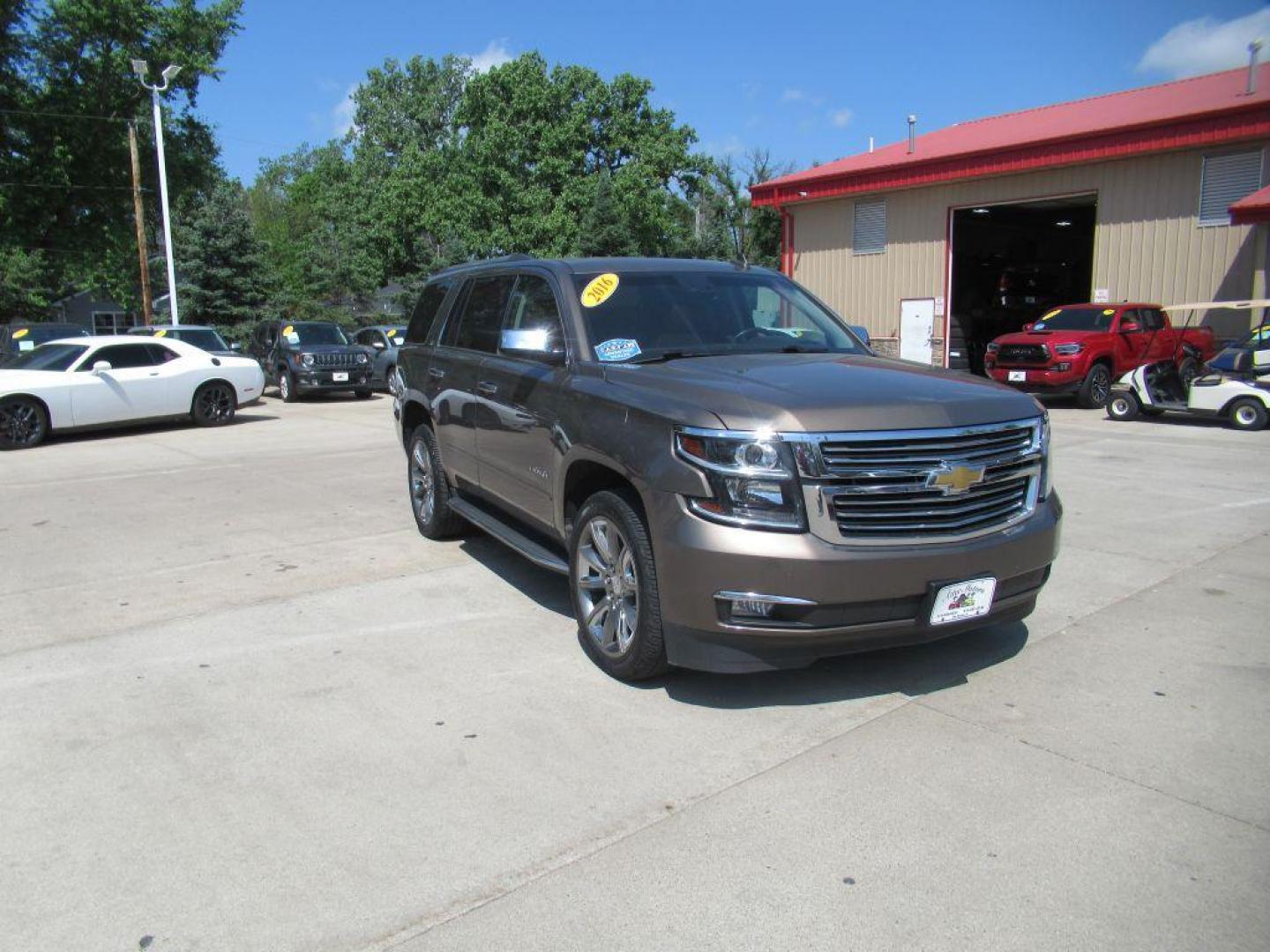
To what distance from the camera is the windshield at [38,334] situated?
17938mm

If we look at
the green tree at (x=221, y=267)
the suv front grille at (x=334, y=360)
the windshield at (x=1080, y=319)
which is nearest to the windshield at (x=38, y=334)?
the suv front grille at (x=334, y=360)

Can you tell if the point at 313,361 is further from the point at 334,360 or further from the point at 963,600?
the point at 963,600

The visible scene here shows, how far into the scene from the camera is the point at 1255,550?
6742mm

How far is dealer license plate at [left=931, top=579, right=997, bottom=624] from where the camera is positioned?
3.86 meters

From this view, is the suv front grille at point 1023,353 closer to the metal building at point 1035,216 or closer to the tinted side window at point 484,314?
the metal building at point 1035,216

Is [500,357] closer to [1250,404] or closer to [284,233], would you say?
[1250,404]

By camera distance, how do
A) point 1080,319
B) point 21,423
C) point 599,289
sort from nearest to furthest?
point 599,289 → point 21,423 → point 1080,319

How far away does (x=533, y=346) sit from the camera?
17.5 ft

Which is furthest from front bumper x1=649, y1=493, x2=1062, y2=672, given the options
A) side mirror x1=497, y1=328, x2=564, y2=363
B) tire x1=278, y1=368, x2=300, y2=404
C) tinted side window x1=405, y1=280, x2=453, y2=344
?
tire x1=278, y1=368, x2=300, y2=404

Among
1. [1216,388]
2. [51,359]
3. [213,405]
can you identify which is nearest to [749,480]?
[1216,388]

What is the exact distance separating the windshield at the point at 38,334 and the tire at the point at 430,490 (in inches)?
525

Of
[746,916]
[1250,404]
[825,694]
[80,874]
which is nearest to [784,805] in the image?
[746,916]

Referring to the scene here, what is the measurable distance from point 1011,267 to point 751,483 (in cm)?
2799

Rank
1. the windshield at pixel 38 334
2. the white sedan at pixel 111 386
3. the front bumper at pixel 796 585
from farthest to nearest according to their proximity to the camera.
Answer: the windshield at pixel 38 334 → the white sedan at pixel 111 386 → the front bumper at pixel 796 585
